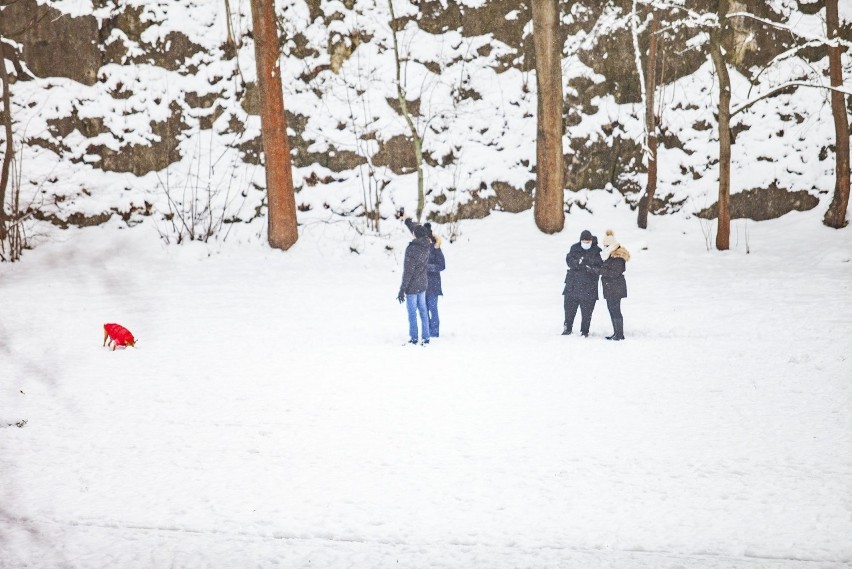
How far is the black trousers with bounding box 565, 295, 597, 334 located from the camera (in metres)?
9.73

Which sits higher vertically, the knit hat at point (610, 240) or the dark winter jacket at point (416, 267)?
the knit hat at point (610, 240)

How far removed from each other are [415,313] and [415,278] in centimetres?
53

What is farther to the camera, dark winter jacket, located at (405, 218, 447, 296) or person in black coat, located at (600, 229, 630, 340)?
dark winter jacket, located at (405, 218, 447, 296)

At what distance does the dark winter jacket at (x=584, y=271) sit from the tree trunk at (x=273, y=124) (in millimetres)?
8712

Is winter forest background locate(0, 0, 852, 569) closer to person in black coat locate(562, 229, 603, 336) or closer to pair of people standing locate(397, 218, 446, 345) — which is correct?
pair of people standing locate(397, 218, 446, 345)

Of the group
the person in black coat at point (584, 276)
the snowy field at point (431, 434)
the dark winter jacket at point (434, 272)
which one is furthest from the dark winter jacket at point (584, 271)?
the dark winter jacket at point (434, 272)

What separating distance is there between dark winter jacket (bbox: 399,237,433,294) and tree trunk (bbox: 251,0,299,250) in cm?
760

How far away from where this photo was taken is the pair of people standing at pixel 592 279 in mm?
9445

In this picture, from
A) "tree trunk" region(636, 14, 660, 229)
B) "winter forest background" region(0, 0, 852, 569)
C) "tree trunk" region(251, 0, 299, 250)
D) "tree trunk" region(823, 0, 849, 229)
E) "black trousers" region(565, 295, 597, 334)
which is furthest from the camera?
"tree trunk" region(636, 14, 660, 229)

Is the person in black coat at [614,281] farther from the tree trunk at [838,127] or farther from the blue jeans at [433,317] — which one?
the tree trunk at [838,127]

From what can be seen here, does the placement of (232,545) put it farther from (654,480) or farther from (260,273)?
(260,273)

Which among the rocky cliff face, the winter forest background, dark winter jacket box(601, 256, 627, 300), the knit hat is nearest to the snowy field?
the winter forest background

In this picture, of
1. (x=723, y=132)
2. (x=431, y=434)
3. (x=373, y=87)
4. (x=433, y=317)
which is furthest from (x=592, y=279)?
(x=373, y=87)

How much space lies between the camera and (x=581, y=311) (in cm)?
979
